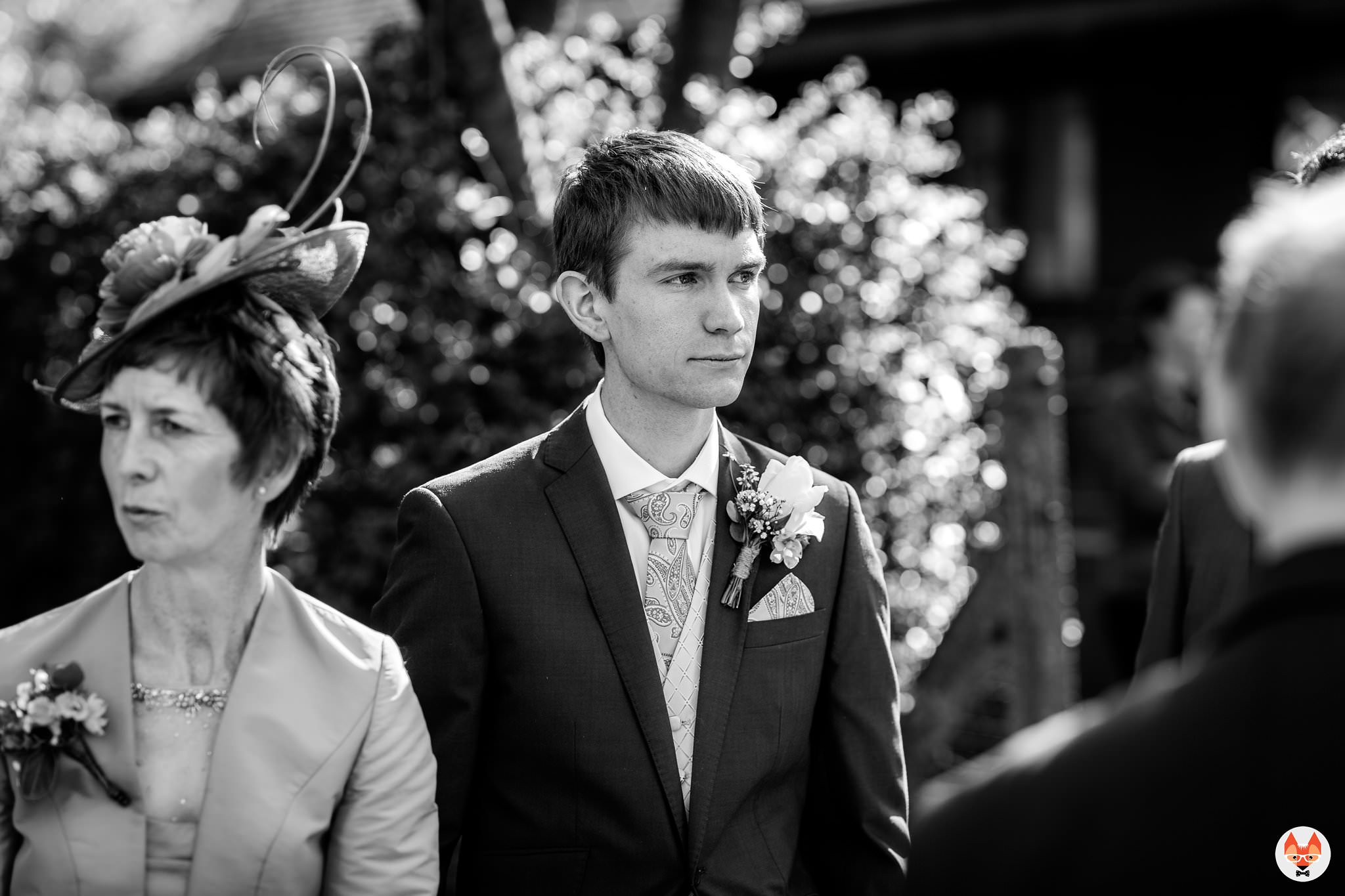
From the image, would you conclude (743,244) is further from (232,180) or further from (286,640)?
(232,180)

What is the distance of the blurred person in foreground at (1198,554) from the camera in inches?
111

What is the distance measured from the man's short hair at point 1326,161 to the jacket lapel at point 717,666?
143 centimetres

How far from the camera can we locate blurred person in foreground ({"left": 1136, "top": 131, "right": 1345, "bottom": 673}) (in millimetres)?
2809

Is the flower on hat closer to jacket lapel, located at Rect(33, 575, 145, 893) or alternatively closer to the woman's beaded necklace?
jacket lapel, located at Rect(33, 575, 145, 893)

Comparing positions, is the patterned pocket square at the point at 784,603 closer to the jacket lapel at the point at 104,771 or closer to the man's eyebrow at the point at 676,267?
the man's eyebrow at the point at 676,267

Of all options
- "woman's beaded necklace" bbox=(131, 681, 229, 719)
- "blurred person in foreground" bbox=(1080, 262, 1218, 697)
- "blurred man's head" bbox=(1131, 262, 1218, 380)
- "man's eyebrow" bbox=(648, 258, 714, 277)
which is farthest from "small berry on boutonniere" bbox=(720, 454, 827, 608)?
"blurred man's head" bbox=(1131, 262, 1218, 380)

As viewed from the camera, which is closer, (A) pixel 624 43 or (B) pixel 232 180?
(B) pixel 232 180

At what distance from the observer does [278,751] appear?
2.38 m

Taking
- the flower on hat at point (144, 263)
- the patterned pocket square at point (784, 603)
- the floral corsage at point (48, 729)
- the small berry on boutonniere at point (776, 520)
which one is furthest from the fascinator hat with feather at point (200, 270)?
the patterned pocket square at point (784, 603)

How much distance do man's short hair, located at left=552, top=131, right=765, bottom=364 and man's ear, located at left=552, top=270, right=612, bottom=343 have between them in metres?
0.02

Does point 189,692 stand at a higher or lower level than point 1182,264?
lower

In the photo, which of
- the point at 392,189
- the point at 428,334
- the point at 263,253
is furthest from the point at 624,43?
the point at 263,253

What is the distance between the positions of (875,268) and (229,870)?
11.2ft

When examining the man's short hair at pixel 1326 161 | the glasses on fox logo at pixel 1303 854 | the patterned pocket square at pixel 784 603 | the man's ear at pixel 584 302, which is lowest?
the glasses on fox logo at pixel 1303 854
